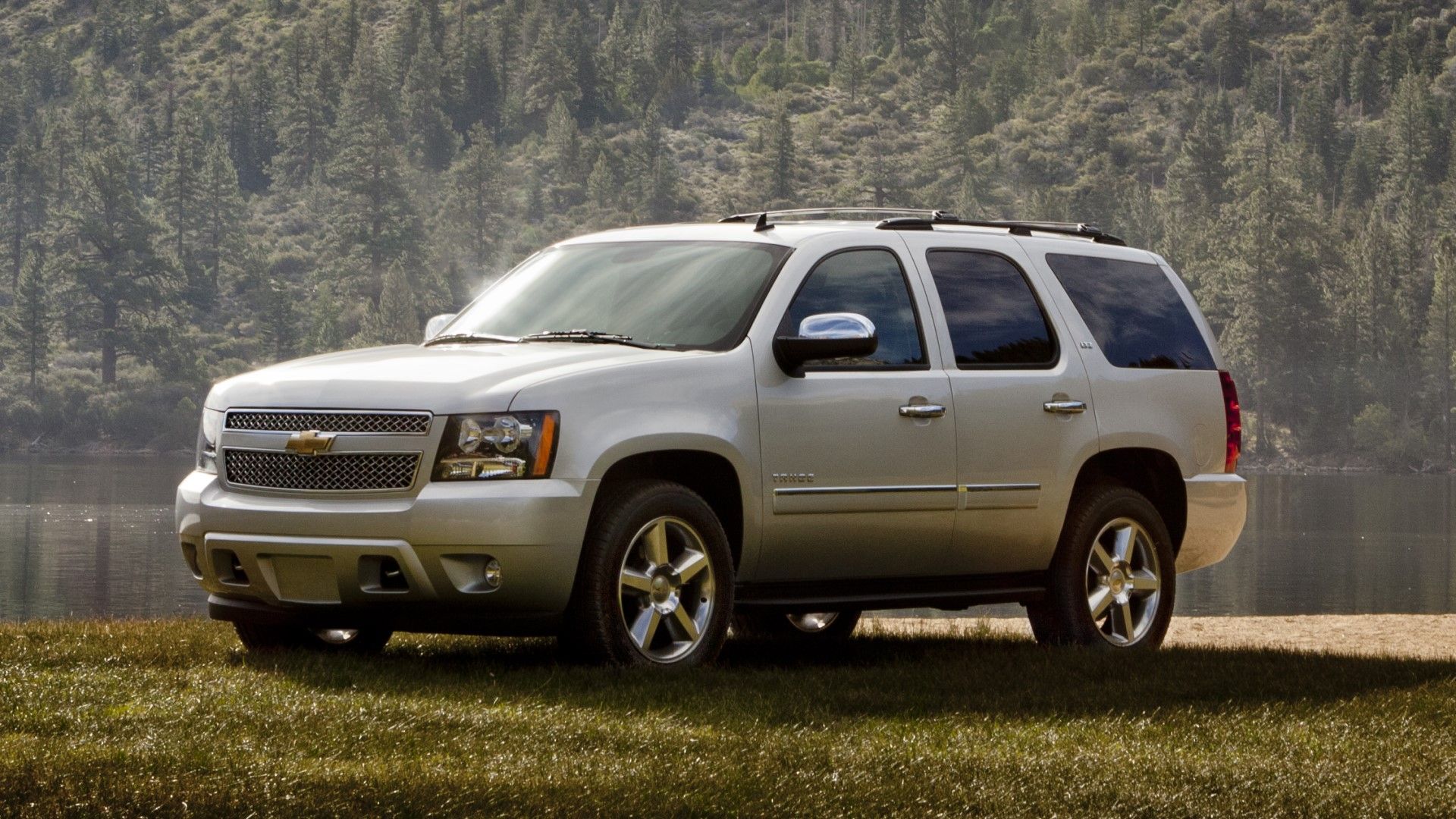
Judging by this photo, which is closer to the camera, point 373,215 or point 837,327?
point 837,327

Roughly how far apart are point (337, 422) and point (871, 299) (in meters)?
2.45

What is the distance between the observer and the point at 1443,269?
470ft

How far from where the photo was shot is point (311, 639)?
29.8 ft

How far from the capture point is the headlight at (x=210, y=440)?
8281 millimetres

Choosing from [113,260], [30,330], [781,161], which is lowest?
[30,330]

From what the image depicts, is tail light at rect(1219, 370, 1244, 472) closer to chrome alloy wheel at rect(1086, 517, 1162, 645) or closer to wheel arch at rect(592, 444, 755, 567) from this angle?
chrome alloy wheel at rect(1086, 517, 1162, 645)

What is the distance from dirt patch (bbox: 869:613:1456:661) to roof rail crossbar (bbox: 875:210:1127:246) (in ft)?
7.77

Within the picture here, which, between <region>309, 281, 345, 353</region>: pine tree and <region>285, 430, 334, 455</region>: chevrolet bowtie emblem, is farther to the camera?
<region>309, 281, 345, 353</region>: pine tree

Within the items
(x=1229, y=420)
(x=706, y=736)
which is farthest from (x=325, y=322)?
(x=706, y=736)

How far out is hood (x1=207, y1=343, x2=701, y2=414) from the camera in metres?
7.76

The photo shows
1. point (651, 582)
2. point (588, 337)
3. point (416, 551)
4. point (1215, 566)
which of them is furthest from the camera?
point (1215, 566)

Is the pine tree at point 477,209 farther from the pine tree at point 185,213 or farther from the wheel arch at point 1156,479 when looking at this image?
the wheel arch at point 1156,479

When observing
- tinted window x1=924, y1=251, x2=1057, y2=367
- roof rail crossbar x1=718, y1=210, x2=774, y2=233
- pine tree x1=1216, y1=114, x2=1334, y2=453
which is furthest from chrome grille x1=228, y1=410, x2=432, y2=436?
pine tree x1=1216, y1=114, x2=1334, y2=453

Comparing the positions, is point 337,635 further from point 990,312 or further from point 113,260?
point 113,260
